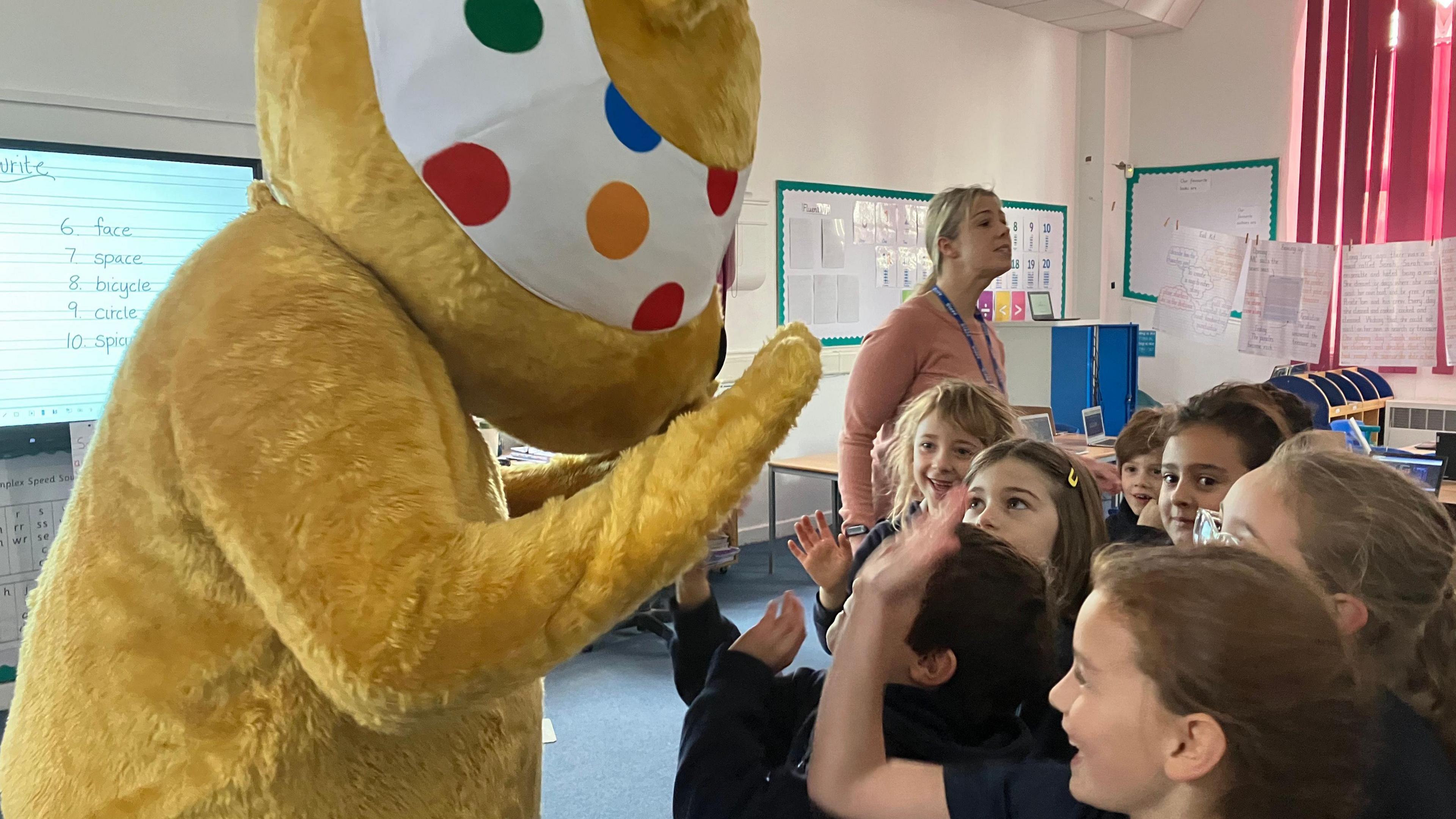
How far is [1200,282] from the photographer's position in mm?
6281

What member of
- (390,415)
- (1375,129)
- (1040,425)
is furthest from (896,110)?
(390,415)

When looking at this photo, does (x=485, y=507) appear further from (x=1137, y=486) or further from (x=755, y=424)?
(x=1137, y=486)

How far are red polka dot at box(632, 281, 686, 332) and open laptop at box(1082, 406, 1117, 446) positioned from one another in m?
3.86

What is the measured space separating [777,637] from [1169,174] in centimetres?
634

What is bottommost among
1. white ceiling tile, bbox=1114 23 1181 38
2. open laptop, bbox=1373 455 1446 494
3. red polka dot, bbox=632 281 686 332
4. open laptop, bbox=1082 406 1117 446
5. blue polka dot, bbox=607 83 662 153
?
open laptop, bbox=1082 406 1117 446

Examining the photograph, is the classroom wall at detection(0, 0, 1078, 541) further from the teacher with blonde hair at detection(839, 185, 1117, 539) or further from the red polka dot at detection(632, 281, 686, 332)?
the red polka dot at detection(632, 281, 686, 332)

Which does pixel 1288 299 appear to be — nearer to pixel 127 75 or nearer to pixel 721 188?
pixel 127 75

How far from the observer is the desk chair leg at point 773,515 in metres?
4.82

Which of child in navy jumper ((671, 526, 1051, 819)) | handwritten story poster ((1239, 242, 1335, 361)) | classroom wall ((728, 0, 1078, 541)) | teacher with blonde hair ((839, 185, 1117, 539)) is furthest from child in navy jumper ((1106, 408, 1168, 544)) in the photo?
handwritten story poster ((1239, 242, 1335, 361))

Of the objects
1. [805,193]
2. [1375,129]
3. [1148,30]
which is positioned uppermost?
[1148,30]

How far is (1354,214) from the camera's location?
5.83 meters

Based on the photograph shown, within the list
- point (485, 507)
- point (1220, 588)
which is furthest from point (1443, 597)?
point (485, 507)

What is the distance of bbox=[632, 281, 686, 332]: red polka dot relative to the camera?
0.77m

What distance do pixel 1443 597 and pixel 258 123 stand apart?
1.50 meters
